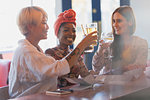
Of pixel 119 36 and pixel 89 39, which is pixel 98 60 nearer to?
pixel 119 36

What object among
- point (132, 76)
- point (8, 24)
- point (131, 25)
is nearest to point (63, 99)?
point (132, 76)

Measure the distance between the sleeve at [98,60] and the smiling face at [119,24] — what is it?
0.18 m

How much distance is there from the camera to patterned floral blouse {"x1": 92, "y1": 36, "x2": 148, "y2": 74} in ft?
6.21

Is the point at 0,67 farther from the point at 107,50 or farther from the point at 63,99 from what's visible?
the point at 63,99

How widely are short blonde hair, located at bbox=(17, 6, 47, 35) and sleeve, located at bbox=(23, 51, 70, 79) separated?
0.73 feet

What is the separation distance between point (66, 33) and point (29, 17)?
341 millimetres

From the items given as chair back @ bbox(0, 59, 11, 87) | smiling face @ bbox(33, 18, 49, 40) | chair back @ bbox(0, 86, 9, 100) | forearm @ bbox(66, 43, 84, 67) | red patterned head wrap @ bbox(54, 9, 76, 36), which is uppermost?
red patterned head wrap @ bbox(54, 9, 76, 36)

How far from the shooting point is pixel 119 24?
→ 181 cm

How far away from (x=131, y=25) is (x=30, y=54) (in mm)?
777

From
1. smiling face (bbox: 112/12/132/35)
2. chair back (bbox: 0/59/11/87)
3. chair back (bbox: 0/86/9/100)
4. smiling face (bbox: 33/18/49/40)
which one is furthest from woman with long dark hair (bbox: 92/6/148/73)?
chair back (bbox: 0/59/11/87)

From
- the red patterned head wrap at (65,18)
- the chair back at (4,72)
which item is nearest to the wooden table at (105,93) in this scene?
the red patterned head wrap at (65,18)

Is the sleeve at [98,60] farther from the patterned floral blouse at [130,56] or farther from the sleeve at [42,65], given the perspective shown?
the sleeve at [42,65]

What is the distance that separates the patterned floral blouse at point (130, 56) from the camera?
6.21ft

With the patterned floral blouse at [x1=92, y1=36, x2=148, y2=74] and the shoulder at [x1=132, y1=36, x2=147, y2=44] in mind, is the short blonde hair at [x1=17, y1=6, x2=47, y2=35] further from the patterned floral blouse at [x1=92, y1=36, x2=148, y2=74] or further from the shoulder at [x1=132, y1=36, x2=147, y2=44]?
the shoulder at [x1=132, y1=36, x2=147, y2=44]
